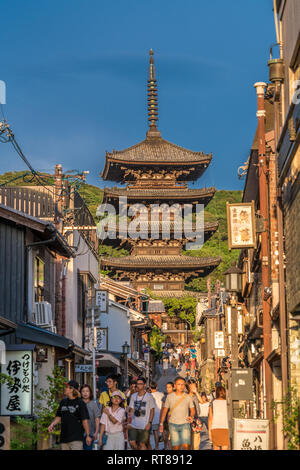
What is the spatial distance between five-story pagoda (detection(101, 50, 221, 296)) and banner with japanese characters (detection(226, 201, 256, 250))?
53.2 meters

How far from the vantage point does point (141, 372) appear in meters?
50.2

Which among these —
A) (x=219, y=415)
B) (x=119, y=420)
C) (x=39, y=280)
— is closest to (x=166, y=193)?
(x=39, y=280)

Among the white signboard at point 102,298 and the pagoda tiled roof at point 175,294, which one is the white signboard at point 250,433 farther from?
the pagoda tiled roof at point 175,294

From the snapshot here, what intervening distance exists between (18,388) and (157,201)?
2288 inches

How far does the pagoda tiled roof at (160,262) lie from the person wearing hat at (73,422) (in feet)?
196

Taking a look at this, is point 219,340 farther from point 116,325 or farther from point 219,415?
point 219,415

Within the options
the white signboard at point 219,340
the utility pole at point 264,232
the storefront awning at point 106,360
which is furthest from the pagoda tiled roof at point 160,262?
the utility pole at point 264,232

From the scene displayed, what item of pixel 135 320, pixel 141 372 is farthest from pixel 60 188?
pixel 141 372

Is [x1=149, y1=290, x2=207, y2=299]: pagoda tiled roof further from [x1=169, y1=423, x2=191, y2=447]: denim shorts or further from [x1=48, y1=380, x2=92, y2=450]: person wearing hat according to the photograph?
[x1=48, y1=380, x2=92, y2=450]: person wearing hat

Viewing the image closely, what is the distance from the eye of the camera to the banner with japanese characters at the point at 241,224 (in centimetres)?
1914

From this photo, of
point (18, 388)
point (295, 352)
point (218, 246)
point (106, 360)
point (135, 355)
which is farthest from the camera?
point (218, 246)

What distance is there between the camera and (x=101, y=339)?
3750 cm
